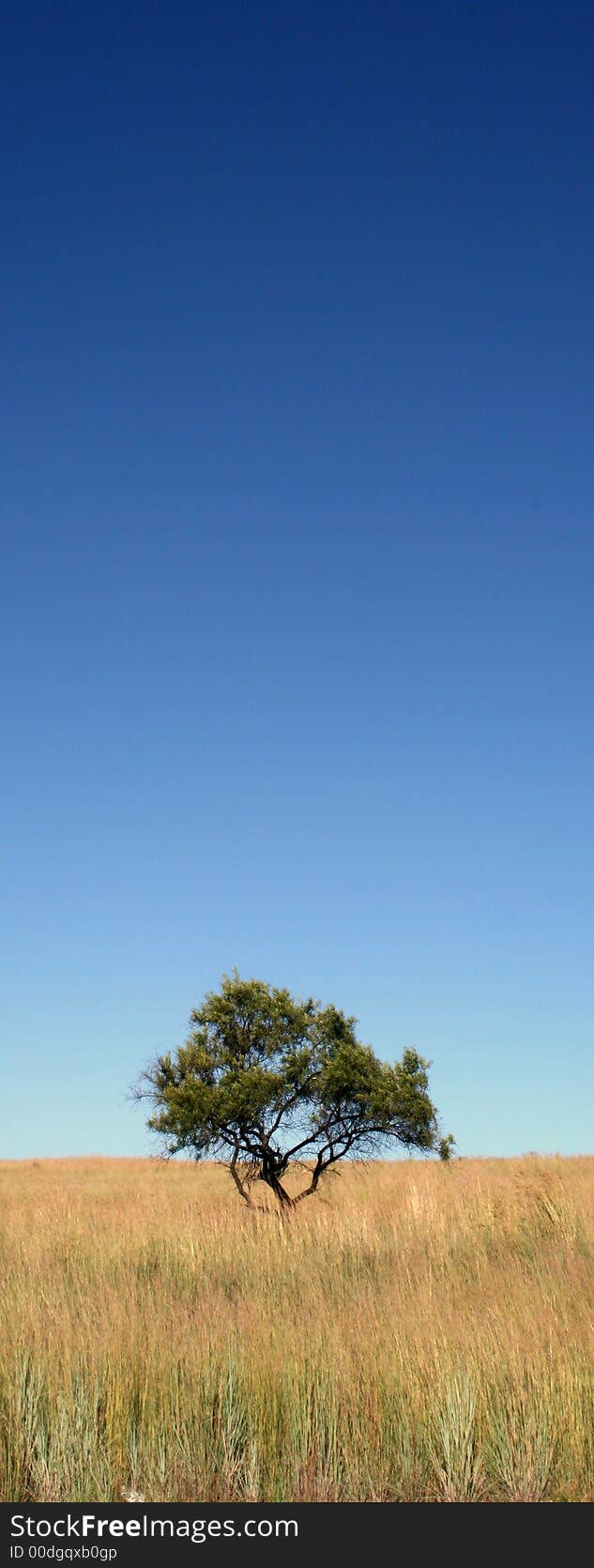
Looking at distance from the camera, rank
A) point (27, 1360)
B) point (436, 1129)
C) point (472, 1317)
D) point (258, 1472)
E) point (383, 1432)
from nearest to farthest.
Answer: point (258, 1472) < point (383, 1432) < point (27, 1360) < point (472, 1317) < point (436, 1129)

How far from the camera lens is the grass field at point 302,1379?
7301 mm

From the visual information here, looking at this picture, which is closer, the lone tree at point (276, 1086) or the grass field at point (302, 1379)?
the grass field at point (302, 1379)

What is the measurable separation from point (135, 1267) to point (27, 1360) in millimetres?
7262

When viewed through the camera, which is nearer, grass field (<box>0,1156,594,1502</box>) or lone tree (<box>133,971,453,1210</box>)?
grass field (<box>0,1156,594,1502</box>)

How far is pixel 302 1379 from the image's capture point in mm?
8531

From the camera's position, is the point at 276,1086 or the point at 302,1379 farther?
the point at 276,1086

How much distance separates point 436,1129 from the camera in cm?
3031

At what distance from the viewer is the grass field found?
730 centimetres

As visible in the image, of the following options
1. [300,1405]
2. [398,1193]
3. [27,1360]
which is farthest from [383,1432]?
[398,1193]
